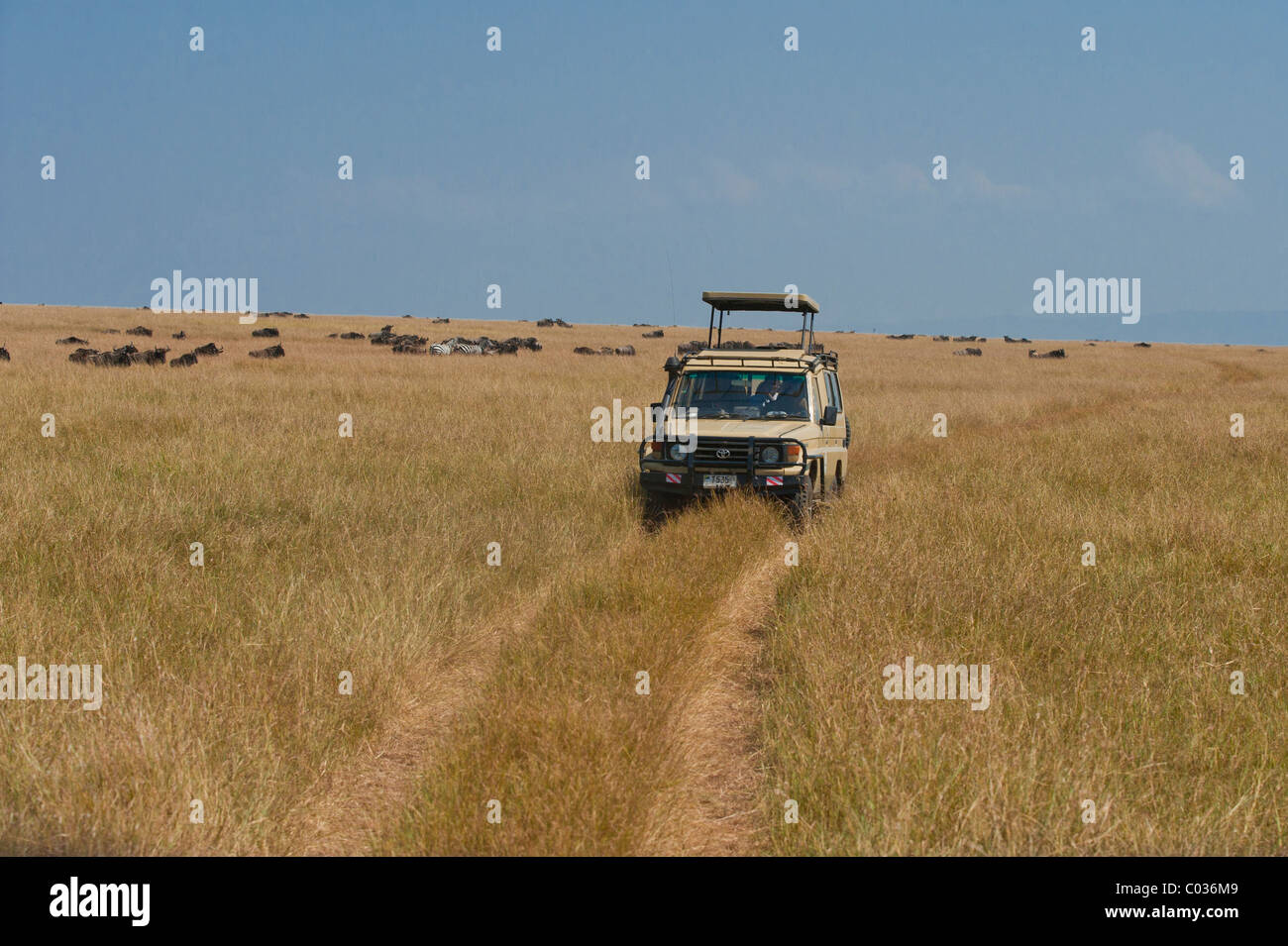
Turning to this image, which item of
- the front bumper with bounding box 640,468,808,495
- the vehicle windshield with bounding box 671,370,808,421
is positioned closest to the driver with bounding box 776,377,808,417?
the vehicle windshield with bounding box 671,370,808,421

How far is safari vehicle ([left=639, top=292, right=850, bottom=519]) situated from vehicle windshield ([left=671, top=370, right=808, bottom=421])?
0.01 m

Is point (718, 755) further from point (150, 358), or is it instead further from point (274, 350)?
point (274, 350)

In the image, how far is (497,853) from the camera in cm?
380

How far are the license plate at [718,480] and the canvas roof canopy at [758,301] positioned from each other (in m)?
2.67

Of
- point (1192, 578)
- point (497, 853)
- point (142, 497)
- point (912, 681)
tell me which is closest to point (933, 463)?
point (1192, 578)

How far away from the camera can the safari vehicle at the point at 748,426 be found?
9883 millimetres

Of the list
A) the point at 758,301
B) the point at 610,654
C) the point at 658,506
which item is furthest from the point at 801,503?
the point at 610,654

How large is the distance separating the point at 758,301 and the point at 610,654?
22.1 ft

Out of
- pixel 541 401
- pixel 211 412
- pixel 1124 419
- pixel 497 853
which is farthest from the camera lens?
pixel 541 401

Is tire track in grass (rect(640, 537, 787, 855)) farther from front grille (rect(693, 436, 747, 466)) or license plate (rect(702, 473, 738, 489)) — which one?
front grille (rect(693, 436, 747, 466))

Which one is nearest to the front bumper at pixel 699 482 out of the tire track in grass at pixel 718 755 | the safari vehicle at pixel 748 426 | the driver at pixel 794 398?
the safari vehicle at pixel 748 426

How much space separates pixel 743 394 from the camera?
11.2m

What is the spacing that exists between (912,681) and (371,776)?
3.13 metres

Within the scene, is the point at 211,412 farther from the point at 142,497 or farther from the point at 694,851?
the point at 694,851
